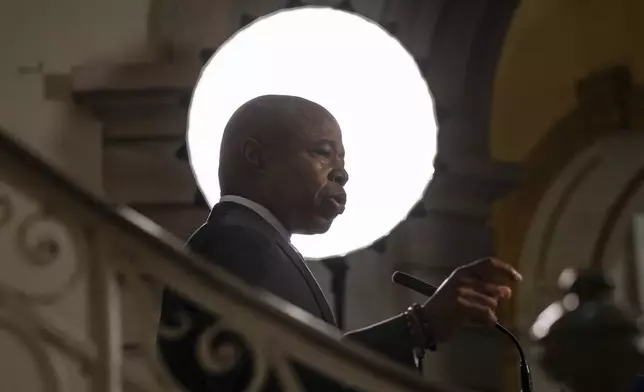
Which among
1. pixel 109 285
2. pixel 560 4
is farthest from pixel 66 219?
pixel 560 4

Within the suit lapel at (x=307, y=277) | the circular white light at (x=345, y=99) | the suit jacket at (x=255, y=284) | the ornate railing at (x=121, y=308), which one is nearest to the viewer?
the ornate railing at (x=121, y=308)

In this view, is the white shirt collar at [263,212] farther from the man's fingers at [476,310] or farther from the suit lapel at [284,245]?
the man's fingers at [476,310]

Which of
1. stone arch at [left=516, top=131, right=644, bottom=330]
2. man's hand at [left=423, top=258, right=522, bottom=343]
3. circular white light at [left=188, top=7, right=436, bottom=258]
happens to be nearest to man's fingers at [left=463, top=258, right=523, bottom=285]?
man's hand at [left=423, top=258, right=522, bottom=343]

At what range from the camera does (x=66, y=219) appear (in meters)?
0.79

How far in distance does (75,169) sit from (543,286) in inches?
40.5

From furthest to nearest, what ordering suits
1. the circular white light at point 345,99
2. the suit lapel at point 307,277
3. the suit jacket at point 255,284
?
1. the circular white light at point 345,99
2. the suit lapel at point 307,277
3. the suit jacket at point 255,284

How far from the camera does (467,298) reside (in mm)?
944

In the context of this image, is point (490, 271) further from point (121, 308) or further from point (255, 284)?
point (121, 308)

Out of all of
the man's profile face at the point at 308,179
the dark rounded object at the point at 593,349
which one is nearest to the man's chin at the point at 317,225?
the man's profile face at the point at 308,179

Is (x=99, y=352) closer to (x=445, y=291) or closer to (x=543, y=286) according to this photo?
(x=445, y=291)

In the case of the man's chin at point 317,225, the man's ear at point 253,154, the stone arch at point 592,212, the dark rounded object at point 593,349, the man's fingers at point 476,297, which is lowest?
the stone arch at point 592,212

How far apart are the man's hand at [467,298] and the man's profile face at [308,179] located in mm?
182

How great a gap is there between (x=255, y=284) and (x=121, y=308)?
156mm

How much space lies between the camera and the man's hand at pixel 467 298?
0.94m
